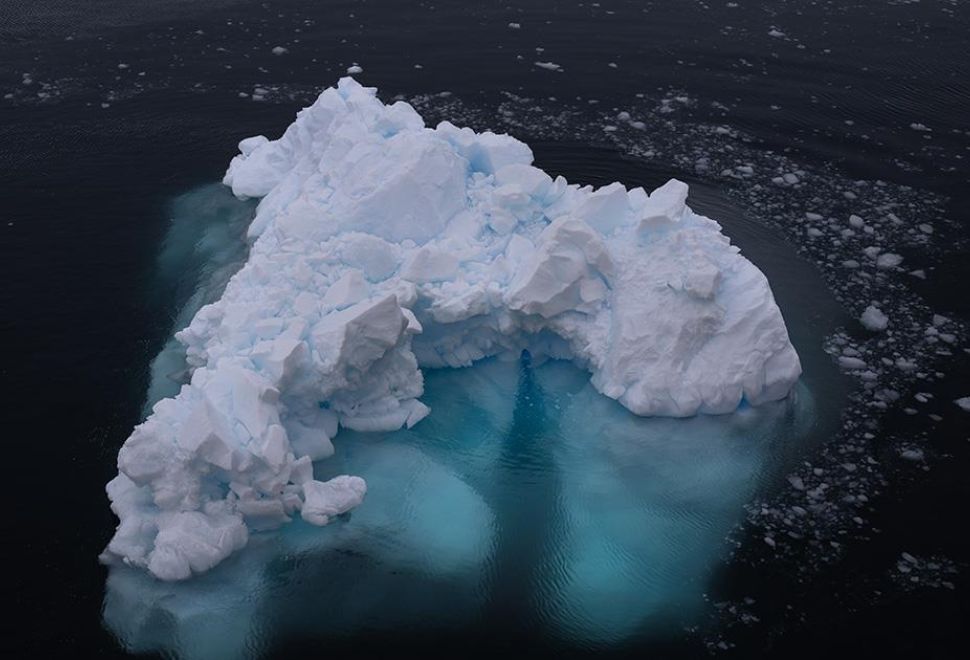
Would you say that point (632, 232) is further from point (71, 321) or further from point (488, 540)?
point (71, 321)

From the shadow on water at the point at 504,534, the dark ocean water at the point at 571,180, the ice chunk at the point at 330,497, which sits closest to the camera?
the shadow on water at the point at 504,534

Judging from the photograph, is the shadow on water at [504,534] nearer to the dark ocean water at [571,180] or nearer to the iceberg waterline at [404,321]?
the dark ocean water at [571,180]

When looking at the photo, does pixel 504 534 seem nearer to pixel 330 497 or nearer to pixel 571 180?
pixel 330 497

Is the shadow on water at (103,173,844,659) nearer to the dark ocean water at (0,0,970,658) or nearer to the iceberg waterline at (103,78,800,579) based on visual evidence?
the dark ocean water at (0,0,970,658)

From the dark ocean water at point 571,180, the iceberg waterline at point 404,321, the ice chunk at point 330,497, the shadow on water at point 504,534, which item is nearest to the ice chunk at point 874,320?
the dark ocean water at point 571,180

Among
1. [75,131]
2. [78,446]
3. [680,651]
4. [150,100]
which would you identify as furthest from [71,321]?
[680,651]

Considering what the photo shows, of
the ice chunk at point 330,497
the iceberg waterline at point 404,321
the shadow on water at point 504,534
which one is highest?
the iceberg waterline at point 404,321

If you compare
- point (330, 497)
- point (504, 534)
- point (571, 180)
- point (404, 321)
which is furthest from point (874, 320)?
point (330, 497)
